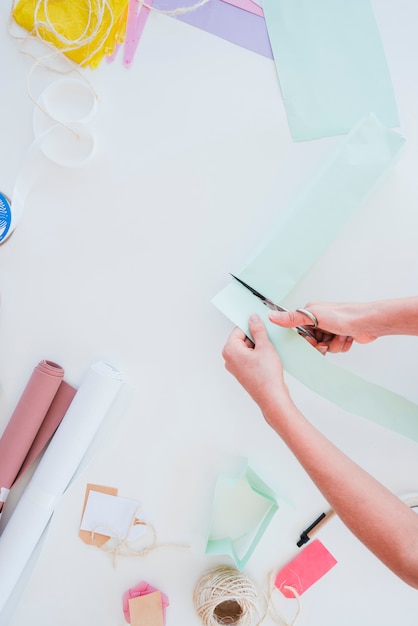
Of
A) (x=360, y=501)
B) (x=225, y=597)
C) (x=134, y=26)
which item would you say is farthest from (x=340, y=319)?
(x=134, y=26)

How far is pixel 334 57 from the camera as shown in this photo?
111 centimetres

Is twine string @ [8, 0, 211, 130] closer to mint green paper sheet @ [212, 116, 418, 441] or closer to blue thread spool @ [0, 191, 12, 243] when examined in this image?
blue thread spool @ [0, 191, 12, 243]

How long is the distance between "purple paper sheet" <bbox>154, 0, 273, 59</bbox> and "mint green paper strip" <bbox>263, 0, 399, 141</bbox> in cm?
2

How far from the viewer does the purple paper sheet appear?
1.12 metres

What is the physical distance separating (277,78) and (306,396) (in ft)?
2.19

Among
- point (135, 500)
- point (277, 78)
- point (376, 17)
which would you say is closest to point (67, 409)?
point (135, 500)

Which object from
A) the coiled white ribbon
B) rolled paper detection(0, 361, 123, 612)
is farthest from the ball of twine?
the coiled white ribbon

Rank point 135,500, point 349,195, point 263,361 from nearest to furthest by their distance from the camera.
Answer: point 263,361 < point 349,195 < point 135,500

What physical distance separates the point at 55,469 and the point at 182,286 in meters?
0.46

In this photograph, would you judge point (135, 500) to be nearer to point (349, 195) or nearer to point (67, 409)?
point (67, 409)

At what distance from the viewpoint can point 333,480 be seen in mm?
785

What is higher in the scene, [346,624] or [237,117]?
[237,117]

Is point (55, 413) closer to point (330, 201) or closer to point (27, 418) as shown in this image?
point (27, 418)

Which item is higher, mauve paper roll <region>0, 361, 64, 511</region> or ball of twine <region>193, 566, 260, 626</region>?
mauve paper roll <region>0, 361, 64, 511</region>
